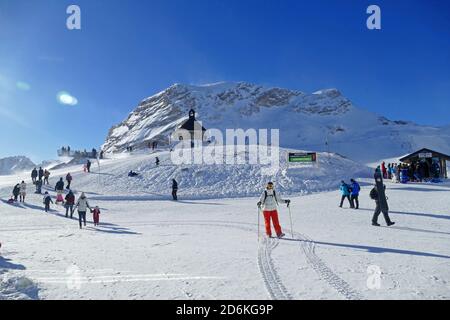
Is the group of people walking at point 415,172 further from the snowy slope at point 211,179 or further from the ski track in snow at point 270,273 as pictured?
the ski track in snow at point 270,273

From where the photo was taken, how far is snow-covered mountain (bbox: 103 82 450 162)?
8338cm

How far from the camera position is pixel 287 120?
125 metres

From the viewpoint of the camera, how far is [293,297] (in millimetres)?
4902

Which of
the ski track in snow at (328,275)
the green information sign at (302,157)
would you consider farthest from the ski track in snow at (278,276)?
the green information sign at (302,157)

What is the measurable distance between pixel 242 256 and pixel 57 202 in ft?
62.1

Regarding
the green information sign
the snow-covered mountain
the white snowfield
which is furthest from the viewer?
the snow-covered mountain

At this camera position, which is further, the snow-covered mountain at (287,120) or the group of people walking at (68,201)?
the snow-covered mountain at (287,120)

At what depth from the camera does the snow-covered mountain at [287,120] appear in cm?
8338

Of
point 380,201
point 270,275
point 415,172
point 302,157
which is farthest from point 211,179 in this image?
point 270,275

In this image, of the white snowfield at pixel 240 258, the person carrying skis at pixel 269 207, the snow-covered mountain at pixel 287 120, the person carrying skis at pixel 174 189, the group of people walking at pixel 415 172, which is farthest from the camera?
the snow-covered mountain at pixel 287 120

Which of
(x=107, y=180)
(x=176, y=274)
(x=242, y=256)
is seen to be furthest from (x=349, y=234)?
(x=107, y=180)

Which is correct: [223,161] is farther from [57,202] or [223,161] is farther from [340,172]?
[57,202]

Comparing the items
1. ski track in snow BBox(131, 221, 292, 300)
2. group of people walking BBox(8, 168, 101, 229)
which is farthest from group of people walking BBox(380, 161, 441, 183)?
group of people walking BBox(8, 168, 101, 229)

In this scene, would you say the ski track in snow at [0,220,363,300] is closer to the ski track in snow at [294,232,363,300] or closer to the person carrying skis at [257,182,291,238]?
the ski track in snow at [294,232,363,300]
